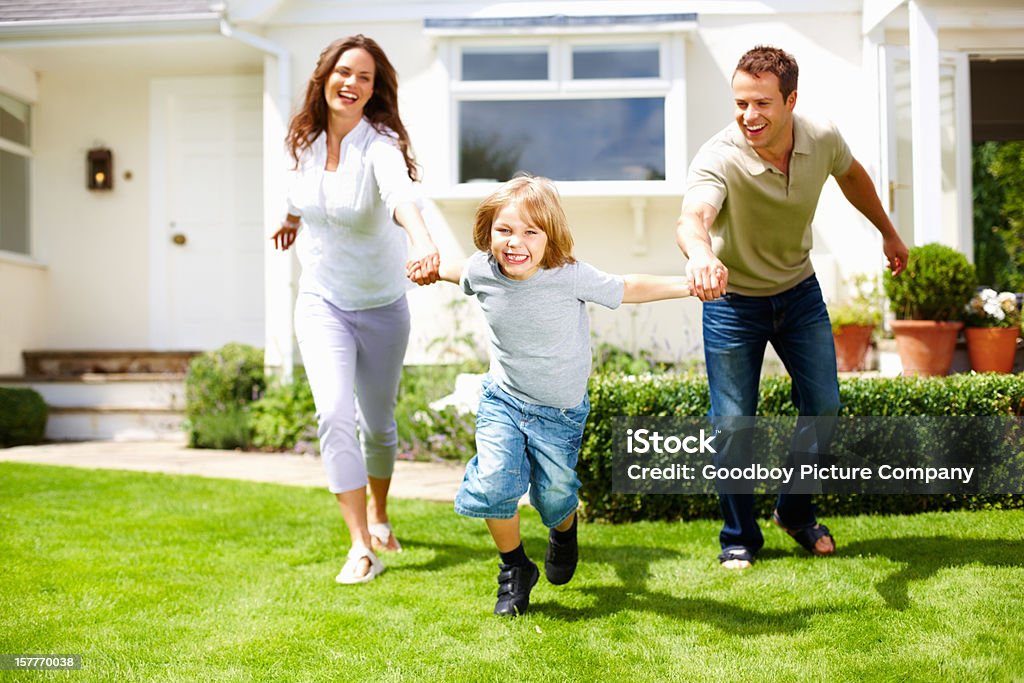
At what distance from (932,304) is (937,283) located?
0.15m

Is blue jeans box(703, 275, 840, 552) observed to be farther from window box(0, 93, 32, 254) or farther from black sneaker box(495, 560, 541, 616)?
window box(0, 93, 32, 254)

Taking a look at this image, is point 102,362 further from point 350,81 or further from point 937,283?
point 937,283

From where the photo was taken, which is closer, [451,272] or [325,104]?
[451,272]

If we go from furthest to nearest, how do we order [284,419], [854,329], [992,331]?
[284,419] < [854,329] < [992,331]

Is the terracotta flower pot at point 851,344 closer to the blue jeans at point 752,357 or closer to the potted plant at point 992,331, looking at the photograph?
the potted plant at point 992,331

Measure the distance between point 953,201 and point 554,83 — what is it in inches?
136

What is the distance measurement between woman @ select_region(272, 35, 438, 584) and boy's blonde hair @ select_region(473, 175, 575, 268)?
0.52 metres

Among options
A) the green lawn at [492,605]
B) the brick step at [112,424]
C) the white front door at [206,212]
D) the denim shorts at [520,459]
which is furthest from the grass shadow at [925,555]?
the white front door at [206,212]

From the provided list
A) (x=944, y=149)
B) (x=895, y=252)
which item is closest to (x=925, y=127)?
(x=944, y=149)

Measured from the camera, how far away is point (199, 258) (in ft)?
29.2

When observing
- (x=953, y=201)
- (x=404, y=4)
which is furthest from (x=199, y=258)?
(x=953, y=201)

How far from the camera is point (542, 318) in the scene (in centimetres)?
283

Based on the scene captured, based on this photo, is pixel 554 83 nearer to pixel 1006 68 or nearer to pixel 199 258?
pixel 199 258

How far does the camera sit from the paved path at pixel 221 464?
572 cm
